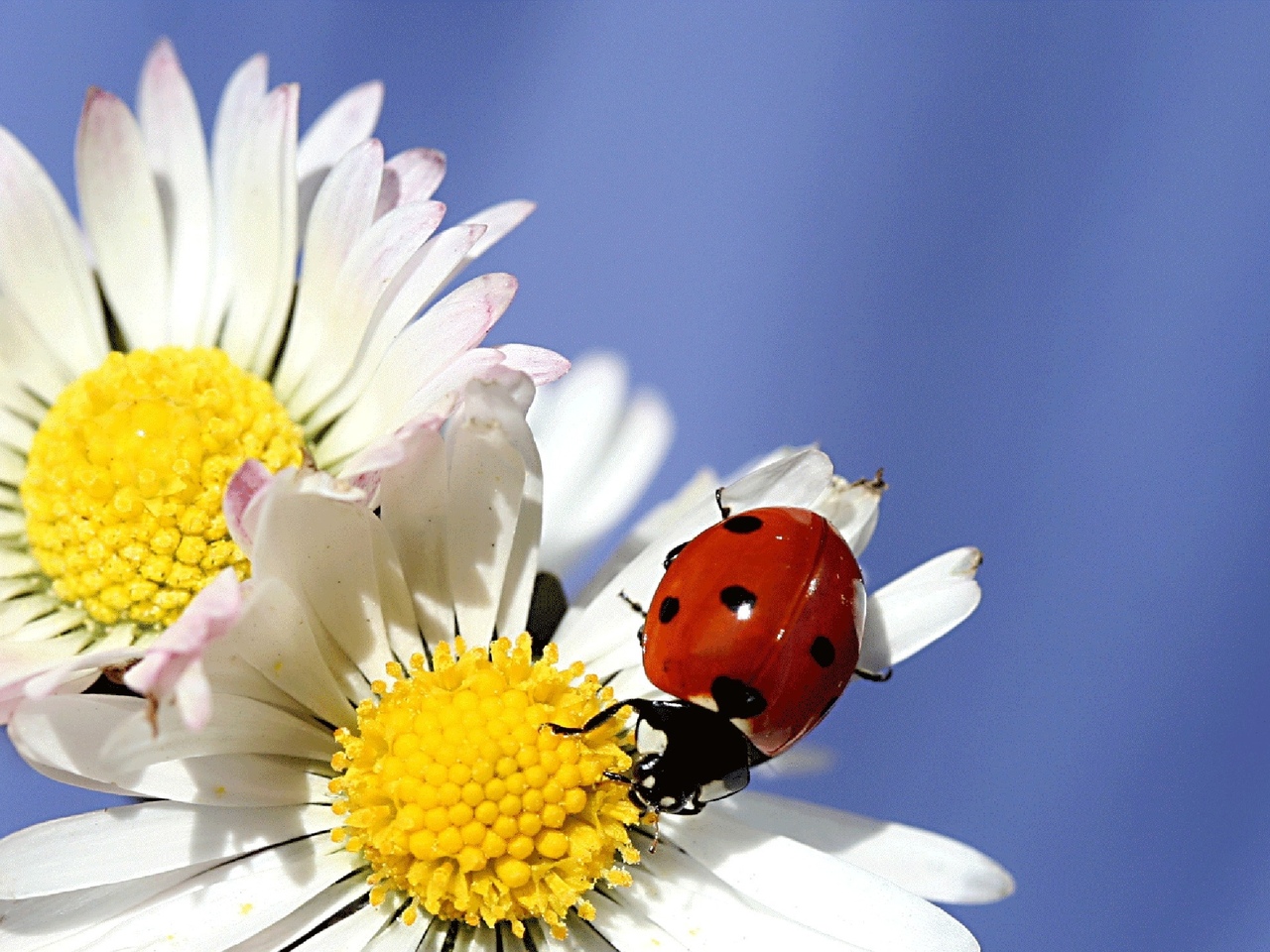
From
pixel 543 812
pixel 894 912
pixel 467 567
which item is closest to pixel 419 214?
pixel 467 567

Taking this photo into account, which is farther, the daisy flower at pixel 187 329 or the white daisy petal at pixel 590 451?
the white daisy petal at pixel 590 451

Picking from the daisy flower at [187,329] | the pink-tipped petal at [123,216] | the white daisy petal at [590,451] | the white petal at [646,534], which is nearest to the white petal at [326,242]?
the daisy flower at [187,329]

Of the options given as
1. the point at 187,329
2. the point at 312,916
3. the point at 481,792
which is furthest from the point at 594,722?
the point at 187,329

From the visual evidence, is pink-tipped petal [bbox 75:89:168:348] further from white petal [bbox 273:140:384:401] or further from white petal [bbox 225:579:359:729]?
white petal [bbox 225:579:359:729]

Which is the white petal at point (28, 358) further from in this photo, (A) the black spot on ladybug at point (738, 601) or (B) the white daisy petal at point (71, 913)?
(A) the black spot on ladybug at point (738, 601)

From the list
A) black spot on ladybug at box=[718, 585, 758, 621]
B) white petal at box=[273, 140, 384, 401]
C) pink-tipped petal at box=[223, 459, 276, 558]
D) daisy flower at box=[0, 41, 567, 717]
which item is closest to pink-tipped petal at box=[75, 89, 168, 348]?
daisy flower at box=[0, 41, 567, 717]

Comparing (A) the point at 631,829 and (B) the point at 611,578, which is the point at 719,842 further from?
(B) the point at 611,578
